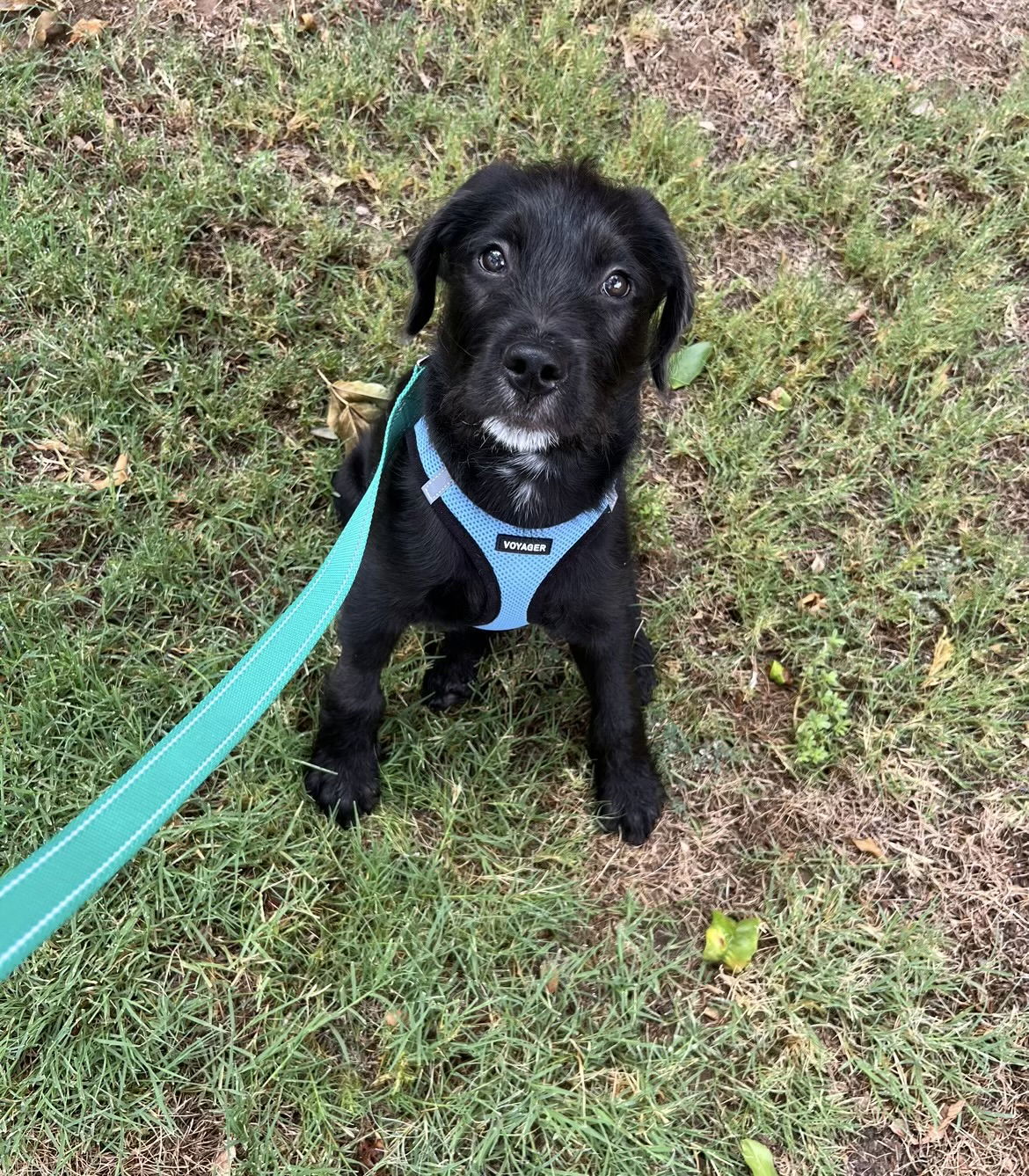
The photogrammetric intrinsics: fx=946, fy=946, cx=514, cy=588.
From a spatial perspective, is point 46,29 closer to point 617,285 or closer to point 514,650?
point 617,285

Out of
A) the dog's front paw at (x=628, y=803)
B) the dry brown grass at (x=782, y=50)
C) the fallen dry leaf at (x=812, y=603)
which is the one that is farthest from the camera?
the dry brown grass at (x=782, y=50)

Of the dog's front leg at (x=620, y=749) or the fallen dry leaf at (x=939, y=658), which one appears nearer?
the dog's front leg at (x=620, y=749)

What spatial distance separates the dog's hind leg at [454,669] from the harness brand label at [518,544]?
0.65m

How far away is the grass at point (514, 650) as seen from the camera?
2.70 meters

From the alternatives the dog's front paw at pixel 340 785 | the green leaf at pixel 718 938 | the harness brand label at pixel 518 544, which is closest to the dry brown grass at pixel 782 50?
the harness brand label at pixel 518 544

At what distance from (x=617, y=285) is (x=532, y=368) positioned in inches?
20.3

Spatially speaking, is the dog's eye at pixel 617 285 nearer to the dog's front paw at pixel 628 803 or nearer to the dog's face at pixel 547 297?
the dog's face at pixel 547 297

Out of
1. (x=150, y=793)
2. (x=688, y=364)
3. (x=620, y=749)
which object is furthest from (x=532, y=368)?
(x=688, y=364)

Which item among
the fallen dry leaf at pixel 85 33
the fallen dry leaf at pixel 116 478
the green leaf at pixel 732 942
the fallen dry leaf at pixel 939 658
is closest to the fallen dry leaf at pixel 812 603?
Result: the fallen dry leaf at pixel 939 658

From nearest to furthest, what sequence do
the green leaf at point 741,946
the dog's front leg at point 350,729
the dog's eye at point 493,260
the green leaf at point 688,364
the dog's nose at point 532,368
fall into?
the dog's nose at point 532,368, the dog's eye at point 493,260, the dog's front leg at point 350,729, the green leaf at point 741,946, the green leaf at point 688,364

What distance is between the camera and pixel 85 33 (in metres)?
3.78

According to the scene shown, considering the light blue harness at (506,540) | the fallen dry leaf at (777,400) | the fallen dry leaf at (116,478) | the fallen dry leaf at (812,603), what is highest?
the light blue harness at (506,540)

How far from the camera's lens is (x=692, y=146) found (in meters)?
3.98

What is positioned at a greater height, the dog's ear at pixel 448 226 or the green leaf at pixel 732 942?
the dog's ear at pixel 448 226
